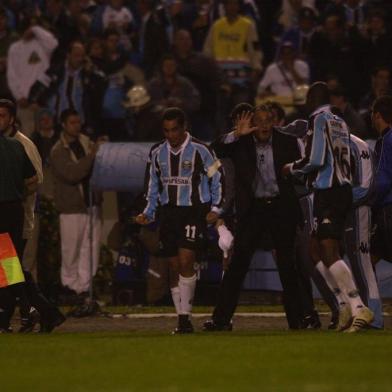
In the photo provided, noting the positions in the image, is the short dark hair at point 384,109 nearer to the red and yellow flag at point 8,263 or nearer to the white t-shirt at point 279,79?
the red and yellow flag at point 8,263

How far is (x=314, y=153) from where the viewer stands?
14102 millimetres

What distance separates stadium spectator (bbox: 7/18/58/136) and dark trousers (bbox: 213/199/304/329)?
9.42 m

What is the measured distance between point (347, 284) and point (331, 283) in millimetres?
548

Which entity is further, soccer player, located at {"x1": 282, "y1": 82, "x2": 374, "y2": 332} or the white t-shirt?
the white t-shirt

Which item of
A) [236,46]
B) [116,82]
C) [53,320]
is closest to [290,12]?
[236,46]

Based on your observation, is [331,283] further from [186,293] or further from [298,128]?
[298,128]

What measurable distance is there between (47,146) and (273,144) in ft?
22.5

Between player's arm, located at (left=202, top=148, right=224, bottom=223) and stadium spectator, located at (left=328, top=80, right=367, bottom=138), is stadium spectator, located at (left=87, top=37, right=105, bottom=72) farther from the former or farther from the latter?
player's arm, located at (left=202, top=148, right=224, bottom=223)

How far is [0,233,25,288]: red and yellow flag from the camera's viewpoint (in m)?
14.2

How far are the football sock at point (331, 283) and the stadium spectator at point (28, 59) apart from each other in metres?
9.70

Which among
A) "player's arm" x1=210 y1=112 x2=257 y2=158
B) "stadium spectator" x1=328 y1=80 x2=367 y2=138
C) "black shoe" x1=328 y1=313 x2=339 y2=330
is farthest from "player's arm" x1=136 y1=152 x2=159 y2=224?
"stadium spectator" x1=328 y1=80 x2=367 y2=138

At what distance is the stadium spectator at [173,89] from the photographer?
22.0 metres

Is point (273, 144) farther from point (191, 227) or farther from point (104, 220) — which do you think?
point (104, 220)

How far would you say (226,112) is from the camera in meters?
22.7
